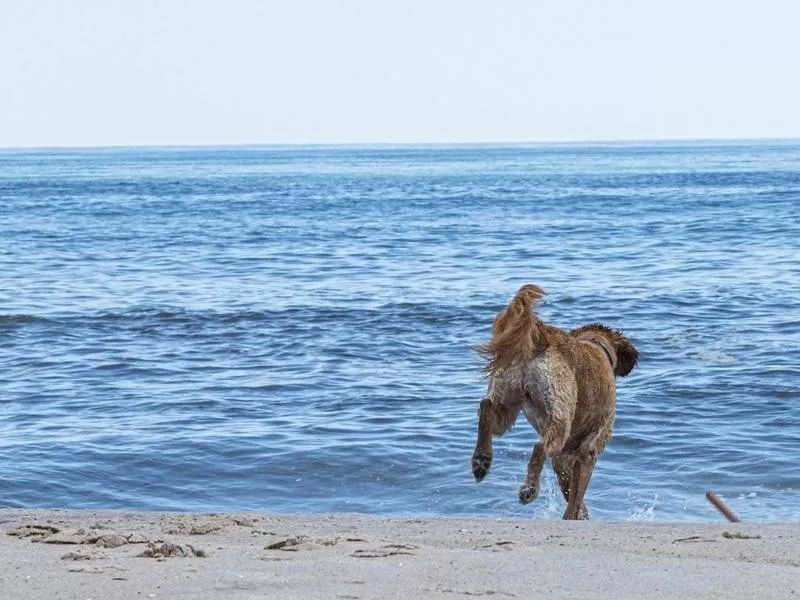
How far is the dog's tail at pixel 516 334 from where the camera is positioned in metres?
6.96

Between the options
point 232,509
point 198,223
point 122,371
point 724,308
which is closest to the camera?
point 232,509

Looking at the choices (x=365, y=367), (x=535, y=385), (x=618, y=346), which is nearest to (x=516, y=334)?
(x=535, y=385)

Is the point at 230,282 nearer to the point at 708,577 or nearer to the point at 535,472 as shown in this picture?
the point at 535,472

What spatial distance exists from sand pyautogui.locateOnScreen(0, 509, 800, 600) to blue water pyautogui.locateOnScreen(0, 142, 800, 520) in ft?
7.78

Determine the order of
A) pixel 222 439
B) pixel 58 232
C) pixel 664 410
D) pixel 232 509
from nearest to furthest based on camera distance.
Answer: pixel 232 509, pixel 222 439, pixel 664 410, pixel 58 232

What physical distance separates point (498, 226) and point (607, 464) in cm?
2986

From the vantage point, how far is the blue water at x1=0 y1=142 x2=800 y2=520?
32.8 ft

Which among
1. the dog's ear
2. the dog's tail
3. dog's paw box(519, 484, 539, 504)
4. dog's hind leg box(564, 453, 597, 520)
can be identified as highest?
the dog's tail

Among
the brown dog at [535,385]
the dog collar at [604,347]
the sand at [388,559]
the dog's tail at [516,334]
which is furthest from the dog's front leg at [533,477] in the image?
the dog collar at [604,347]

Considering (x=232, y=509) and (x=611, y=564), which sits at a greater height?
(x=611, y=564)

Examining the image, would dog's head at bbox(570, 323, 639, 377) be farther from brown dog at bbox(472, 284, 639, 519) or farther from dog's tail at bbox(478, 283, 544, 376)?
dog's tail at bbox(478, 283, 544, 376)

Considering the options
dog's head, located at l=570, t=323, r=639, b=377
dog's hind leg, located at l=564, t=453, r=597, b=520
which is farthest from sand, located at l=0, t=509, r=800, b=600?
dog's head, located at l=570, t=323, r=639, b=377

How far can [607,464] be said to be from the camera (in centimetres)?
1067

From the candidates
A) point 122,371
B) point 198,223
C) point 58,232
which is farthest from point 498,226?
point 122,371
